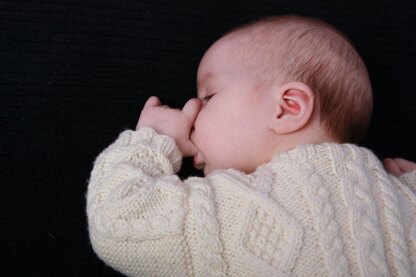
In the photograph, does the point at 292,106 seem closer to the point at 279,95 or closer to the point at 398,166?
the point at 279,95

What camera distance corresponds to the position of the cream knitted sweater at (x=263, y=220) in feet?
2.77

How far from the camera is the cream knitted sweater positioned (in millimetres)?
846

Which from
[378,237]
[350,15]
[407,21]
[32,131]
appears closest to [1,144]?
[32,131]

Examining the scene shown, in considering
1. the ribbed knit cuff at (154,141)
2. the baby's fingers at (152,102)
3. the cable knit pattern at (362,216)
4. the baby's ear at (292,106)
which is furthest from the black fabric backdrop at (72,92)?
the cable knit pattern at (362,216)

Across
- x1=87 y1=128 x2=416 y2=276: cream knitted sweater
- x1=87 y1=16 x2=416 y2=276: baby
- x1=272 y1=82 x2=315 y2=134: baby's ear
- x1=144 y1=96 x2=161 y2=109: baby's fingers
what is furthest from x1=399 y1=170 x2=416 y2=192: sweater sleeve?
x1=144 y1=96 x2=161 y2=109: baby's fingers

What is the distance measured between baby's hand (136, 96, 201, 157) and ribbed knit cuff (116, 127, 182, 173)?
0.04 meters

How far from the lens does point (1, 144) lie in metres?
1.09

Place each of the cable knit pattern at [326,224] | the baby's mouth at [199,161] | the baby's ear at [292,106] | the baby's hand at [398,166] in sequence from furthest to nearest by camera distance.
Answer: the baby's hand at [398,166] → the baby's mouth at [199,161] → the baby's ear at [292,106] → the cable knit pattern at [326,224]

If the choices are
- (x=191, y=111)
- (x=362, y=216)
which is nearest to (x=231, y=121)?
(x=191, y=111)

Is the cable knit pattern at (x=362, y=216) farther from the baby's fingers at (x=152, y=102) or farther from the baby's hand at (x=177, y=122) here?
the baby's fingers at (x=152, y=102)

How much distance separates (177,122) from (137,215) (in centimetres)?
26

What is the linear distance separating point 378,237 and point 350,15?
77 centimetres

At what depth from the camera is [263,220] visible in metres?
0.86

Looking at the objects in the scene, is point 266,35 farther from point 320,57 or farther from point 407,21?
point 407,21
